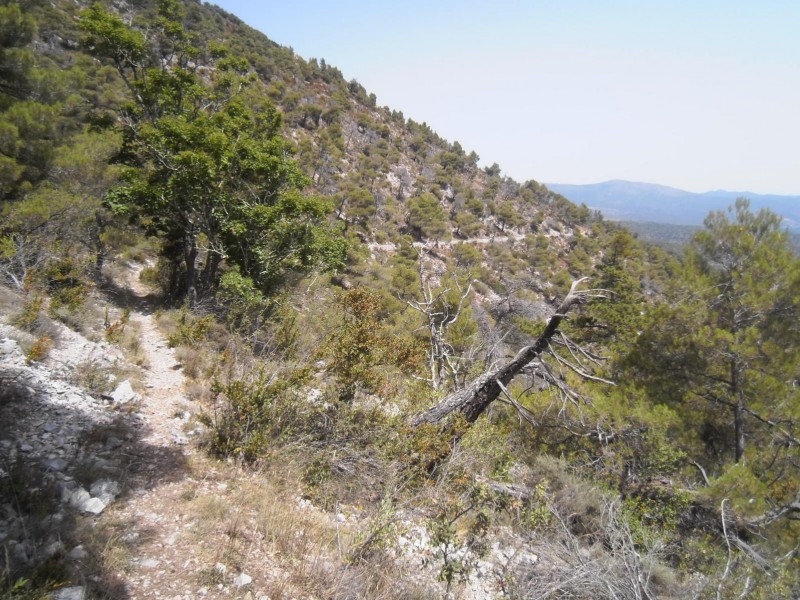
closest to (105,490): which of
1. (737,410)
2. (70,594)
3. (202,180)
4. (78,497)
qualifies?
(78,497)

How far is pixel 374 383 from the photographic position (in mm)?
5180

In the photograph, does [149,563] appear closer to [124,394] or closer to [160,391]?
→ [124,394]

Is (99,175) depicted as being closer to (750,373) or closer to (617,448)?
(617,448)

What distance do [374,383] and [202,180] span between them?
21.4 ft

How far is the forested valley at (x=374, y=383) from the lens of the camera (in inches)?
150

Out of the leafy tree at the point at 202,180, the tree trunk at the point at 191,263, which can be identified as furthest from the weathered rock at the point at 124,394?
the tree trunk at the point at 191,263

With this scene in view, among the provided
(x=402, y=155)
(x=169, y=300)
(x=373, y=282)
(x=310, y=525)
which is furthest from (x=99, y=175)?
(x=402, y=155)

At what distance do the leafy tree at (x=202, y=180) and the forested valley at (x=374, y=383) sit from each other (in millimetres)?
68

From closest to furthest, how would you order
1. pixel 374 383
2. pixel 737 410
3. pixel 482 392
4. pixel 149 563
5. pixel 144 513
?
pixel 149 563 < pixel 144 513 < pixel 374 383 < pixel 482 392 < pixel 737 410

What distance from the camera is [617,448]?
670 centimetres

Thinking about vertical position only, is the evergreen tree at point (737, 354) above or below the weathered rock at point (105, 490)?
above

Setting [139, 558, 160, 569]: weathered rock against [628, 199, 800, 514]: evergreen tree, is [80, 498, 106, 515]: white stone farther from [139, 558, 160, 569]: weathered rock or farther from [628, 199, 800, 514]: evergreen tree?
[628, 199, 800, 514]: evergreen tree

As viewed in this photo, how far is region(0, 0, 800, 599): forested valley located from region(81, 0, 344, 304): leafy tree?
0.07 m

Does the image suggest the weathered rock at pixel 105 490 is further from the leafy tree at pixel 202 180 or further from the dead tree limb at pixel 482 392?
the leafy tree at pixel 202 180
